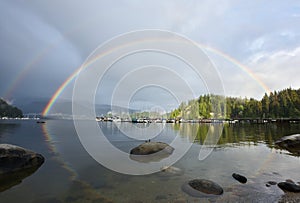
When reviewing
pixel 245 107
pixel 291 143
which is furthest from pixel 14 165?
pixel 245 107

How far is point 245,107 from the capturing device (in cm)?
13438

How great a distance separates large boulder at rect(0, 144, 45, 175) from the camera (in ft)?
47.5

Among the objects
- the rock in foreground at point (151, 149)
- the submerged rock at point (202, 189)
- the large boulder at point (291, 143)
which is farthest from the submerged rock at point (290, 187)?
the large boulder at point (291, 143)

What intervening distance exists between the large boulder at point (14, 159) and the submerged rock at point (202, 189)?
14060mm

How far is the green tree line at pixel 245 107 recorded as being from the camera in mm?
104938

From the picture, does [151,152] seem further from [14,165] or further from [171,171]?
[14,165]

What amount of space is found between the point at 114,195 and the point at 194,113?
170m

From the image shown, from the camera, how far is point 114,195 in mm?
10461

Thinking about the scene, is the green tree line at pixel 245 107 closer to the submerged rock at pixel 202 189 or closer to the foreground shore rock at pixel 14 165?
the submerged rock at pixel 202 189

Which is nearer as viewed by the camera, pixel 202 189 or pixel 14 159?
pixel 202 189

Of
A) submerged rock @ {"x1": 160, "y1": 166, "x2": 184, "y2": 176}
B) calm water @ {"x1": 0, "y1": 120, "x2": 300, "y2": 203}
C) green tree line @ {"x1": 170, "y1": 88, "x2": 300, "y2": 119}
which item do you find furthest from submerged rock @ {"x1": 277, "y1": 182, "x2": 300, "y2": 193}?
green tree line @ {"x1": 170, "y1": 88, "x2": 300, "y2": 119}

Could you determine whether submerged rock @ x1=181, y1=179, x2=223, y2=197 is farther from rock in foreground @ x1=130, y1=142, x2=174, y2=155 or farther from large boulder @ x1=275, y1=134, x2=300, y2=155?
large boulder @ x1=275, y1=134, x2=300, y2=155

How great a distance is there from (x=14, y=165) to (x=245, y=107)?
146 meters

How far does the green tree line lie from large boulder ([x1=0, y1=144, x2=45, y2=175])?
127 m
